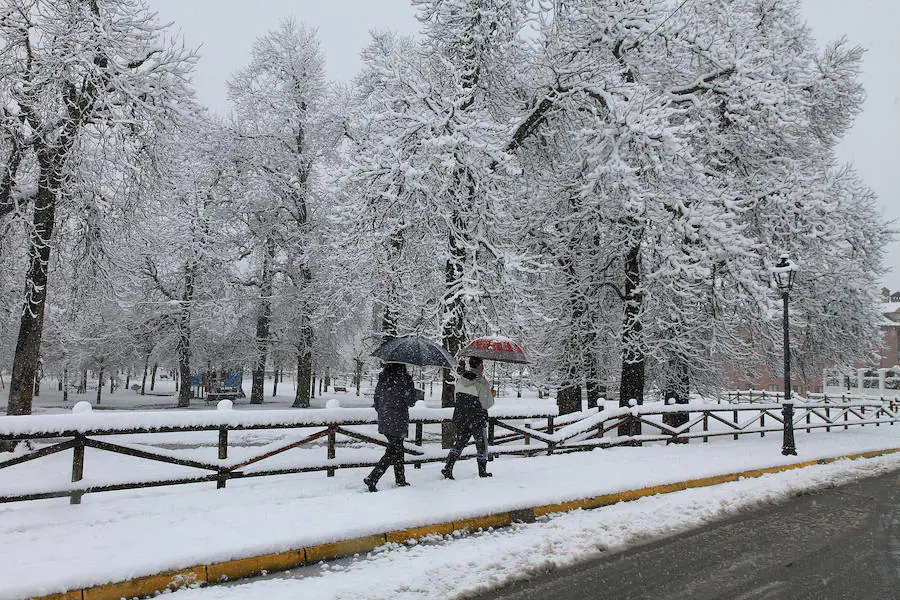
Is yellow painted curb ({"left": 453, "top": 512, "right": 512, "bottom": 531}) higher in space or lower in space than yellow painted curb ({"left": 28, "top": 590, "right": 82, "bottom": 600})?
lower

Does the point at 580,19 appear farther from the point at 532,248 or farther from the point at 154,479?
the point at 154,479

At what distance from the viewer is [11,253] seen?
16.0 m

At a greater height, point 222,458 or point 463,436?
point 463,436

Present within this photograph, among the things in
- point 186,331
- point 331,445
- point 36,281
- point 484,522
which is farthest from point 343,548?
point 186,331

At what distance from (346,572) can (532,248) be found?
14.1 m

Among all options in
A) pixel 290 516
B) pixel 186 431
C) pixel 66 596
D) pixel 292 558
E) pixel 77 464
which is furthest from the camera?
pixel 186 431

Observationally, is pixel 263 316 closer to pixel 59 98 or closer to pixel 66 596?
pixel 59 98

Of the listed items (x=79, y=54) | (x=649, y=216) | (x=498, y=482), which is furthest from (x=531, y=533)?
(x=79, y=54)

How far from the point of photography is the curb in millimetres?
4949

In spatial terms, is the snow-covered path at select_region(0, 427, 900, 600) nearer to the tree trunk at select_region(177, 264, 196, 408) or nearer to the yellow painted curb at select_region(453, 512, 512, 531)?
the yellow painted curb at select_region(453, 512, 512, 531)

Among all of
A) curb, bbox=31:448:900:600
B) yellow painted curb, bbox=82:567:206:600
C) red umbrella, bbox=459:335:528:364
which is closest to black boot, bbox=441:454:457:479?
red umbrella, bbox=459:335:528:364

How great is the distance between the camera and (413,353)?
8375mm

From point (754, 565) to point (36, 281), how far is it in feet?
50.1

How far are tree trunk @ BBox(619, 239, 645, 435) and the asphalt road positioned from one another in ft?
23.8
